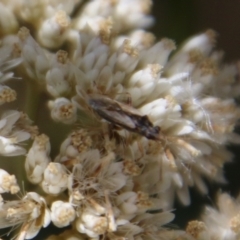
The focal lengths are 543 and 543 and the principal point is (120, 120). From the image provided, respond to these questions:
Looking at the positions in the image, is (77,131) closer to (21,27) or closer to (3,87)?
(3,87)

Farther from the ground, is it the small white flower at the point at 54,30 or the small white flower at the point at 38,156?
the small white flower at the point at 54,30

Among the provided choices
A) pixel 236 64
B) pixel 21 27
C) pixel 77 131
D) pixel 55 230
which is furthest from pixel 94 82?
pixel 236 64

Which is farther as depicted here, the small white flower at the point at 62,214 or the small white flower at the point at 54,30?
the small white flower at the point at 54,30

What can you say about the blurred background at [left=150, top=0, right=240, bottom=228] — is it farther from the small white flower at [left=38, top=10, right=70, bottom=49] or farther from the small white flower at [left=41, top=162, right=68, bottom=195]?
the small white flower at [left=41, top=162, right=68, bottom=195]

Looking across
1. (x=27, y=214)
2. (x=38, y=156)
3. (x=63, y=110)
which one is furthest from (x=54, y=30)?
(x=27, y=214)

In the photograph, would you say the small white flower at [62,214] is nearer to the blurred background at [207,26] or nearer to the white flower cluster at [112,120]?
the white flower cluster at [112,120]

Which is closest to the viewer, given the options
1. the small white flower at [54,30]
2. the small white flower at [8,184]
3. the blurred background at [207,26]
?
the small white flower at [8,184]

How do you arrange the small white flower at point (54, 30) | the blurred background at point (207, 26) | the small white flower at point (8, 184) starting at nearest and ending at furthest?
the small white flower at point (8, 184) < the small white flower at point (54, 30) < the blurred background at point (207, 26)

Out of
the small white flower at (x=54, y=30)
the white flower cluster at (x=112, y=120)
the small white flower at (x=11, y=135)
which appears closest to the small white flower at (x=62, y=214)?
the white flower cluster at (x=112, y=120)
